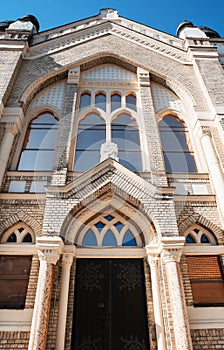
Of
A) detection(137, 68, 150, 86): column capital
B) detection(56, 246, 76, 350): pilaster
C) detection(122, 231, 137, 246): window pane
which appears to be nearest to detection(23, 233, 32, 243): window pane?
detection(56, 246, 76, 350): pilaster

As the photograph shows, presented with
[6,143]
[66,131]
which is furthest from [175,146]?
[6,143]

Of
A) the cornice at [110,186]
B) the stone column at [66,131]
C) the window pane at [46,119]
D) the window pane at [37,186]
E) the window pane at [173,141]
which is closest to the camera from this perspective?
the cornice at [110,186]

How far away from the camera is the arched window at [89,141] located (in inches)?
308

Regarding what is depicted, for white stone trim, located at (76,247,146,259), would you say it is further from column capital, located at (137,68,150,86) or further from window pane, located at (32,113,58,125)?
column capital, located at (137,68,150,86)

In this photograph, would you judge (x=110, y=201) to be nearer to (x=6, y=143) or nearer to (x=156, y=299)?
(x=156, y=299)

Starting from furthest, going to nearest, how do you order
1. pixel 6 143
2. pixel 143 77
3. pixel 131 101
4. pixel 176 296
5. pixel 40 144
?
pixel 143 77
pixel 131 101
pixel 40 144
pixel 6 143
pixel 176 296

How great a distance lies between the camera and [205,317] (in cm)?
533

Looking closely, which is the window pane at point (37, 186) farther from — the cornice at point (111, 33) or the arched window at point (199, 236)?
the cornice at point (111, 33)

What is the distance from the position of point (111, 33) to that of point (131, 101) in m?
4.12

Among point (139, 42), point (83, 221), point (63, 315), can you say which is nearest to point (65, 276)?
point (63, 315)

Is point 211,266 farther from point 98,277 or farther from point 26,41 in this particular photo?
point 26,41

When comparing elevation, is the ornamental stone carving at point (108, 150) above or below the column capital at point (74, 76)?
below

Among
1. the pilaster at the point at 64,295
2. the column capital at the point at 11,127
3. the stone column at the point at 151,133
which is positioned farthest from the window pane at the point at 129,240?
the column capital at the point at 11,127

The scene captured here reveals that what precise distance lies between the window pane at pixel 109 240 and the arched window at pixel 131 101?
4798mm
